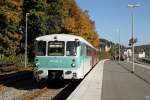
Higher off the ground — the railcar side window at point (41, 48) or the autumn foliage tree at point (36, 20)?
the autumn foliage tree at point (36, 20)

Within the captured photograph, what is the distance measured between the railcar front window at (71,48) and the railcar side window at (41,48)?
1.28m

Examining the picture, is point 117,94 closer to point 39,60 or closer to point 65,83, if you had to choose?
point 39,60

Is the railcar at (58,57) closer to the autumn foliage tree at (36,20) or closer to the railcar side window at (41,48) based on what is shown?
the railcar side window at (41,48)

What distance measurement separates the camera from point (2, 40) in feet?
164

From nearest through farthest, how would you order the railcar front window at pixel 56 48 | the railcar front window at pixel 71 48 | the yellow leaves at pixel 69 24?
the railcar front window at pixel 71 48 → the railcar front window at pixel 56 48 → the yellow leaves at pixel 69 24

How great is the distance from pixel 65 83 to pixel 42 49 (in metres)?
5.04

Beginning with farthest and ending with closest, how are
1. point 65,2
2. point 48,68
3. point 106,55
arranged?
point 106,55, point 65,2, point 48,68

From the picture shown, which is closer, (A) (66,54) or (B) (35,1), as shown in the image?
(A) (66,54)

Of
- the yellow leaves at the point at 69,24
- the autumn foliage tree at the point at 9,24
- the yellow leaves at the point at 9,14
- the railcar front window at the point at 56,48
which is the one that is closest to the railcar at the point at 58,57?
the railcar front window at the point at 56,48

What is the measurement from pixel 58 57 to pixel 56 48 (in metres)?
0.72

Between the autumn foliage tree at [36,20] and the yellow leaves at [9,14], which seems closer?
the yellow leaves at [9,14]

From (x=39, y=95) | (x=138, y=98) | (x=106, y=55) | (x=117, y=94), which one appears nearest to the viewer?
(x=138, y=98)

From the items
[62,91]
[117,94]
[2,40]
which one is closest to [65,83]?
[62,91]

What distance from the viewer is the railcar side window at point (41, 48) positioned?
22734 mm
